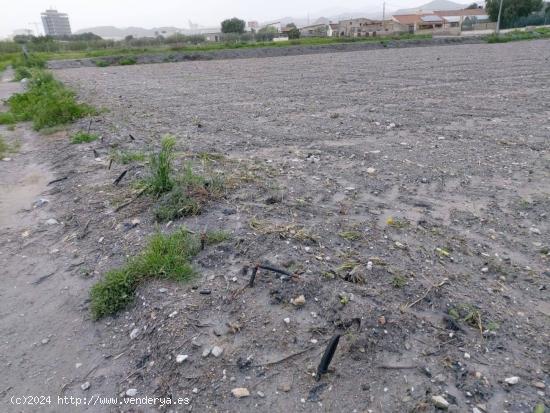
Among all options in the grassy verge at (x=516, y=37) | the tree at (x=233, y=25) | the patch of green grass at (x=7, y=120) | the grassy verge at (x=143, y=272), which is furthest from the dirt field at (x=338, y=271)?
the tree at (x=233, y=25)

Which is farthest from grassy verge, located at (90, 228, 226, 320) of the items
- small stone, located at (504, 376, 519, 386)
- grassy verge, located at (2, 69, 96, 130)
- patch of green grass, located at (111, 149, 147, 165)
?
grassy verge, located at (2, 69, 96, 130)

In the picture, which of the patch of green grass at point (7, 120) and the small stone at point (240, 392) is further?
the patch of green grass at point (7, 120)

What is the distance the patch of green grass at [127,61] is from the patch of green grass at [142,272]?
34576 mm

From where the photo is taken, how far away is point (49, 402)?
105 inches

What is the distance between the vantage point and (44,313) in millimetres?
3488

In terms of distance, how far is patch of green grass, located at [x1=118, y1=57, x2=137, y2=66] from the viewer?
3409 cm

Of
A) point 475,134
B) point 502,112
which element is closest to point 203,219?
point 475,134

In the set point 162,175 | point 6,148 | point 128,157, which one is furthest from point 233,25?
point 162,175

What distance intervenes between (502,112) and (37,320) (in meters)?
9.60

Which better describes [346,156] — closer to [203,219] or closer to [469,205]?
[469,205]

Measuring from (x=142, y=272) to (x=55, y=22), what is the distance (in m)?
200

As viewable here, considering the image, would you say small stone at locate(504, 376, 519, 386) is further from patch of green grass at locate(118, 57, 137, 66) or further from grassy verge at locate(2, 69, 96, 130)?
patch of green grass at locate(118, 57, 137, 66)

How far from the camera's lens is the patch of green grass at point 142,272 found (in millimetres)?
3385

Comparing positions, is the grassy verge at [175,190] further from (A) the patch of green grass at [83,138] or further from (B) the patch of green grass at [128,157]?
(A) the patch of green grass at [83,138]
